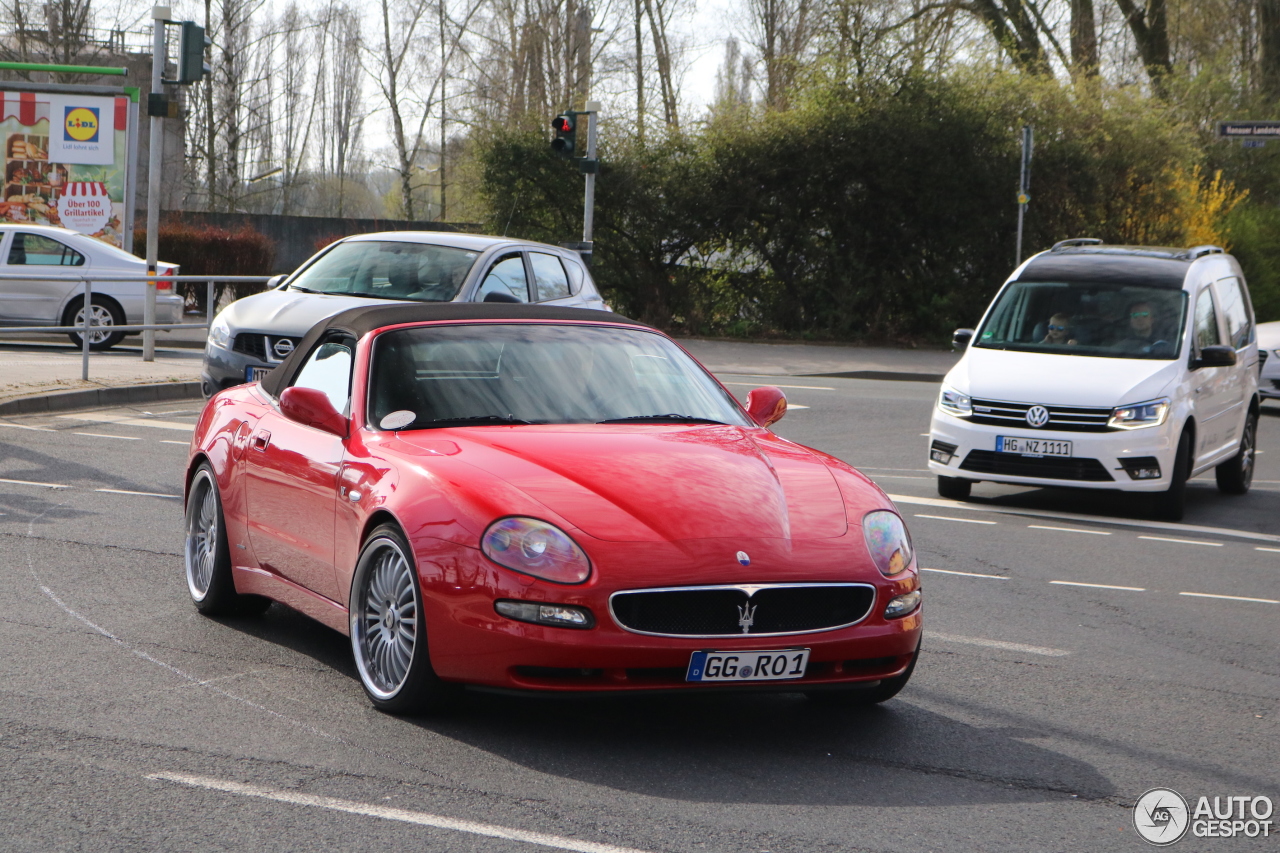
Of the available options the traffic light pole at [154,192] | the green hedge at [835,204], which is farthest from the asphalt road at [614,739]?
the green hedge at [835,204]

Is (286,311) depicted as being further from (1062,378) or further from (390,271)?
(1062,378)

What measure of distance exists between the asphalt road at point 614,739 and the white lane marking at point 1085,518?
7.94 feet

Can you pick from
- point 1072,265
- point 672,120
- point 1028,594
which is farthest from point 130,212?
point 1028,594

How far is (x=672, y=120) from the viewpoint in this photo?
29484 millimetres

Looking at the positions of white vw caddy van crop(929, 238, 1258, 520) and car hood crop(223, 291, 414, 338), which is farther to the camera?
car hood crop(223, 291, 414, 338)

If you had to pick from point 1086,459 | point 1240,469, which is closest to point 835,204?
point 1240,469

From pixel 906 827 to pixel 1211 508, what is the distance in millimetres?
8964

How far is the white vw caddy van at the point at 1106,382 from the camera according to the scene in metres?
11.3

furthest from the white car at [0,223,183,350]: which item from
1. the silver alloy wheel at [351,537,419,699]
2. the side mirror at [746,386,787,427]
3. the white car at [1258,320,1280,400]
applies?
the silver alloy wheel at [351,537,419,699]

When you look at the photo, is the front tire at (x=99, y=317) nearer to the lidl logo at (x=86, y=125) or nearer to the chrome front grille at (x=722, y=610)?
the lidl logo at (x=86, y=125)

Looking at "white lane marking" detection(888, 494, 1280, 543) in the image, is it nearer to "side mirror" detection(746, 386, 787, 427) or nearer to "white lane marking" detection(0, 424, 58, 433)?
"side mirror" detection(746, 386, 787, 427)

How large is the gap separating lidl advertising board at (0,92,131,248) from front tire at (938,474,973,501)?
19.7 metres

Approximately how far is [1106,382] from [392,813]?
836cm

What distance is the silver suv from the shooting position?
13.0m
